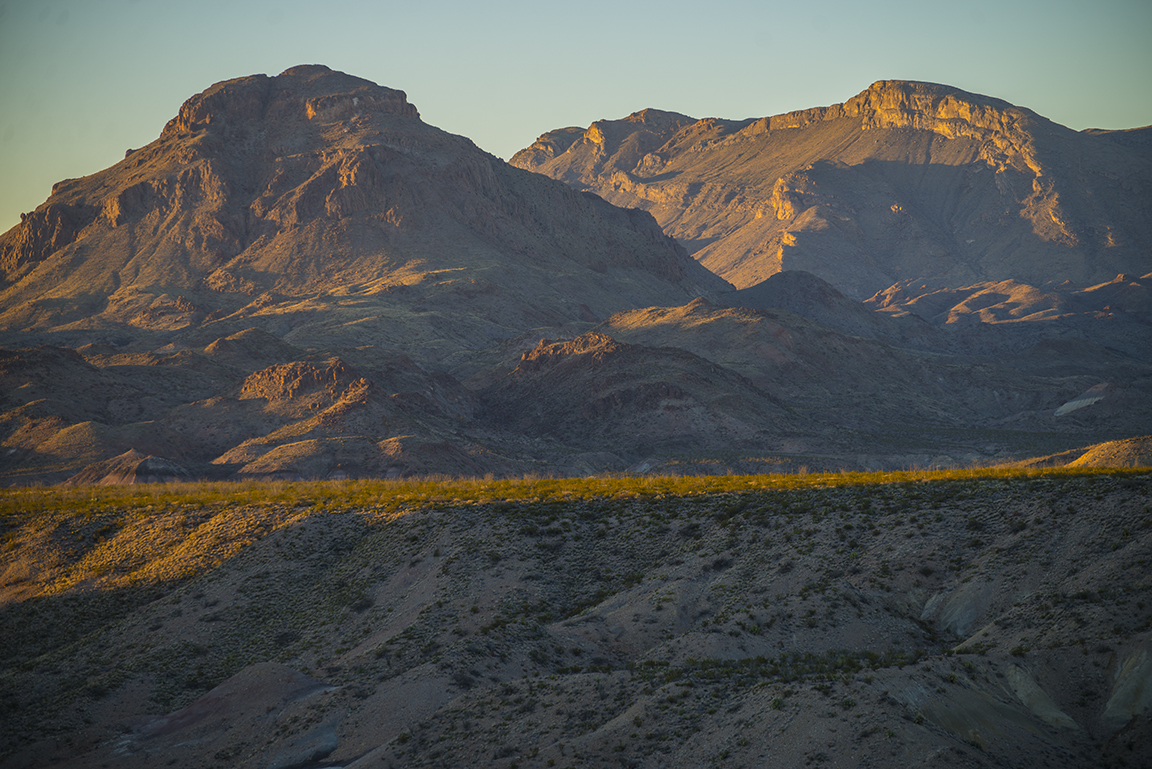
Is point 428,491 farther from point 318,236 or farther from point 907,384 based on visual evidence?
point 318,236

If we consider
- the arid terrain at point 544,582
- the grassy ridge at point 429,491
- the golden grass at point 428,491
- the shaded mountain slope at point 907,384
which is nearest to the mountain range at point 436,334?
the shaded mountain slope at point 907,384

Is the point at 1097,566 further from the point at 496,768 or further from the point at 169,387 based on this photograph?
the point at 169,387

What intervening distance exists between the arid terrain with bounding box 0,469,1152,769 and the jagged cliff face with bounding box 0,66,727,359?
91.3 meters

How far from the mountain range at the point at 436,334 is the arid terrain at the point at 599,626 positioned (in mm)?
32716

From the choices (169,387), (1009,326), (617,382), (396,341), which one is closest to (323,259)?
(396,341)

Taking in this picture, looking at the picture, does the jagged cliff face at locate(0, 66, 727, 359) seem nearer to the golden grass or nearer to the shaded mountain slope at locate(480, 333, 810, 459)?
the shaded mountain slope at locate(480, 333, 810, 459)

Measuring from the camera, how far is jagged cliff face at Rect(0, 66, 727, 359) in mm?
135625

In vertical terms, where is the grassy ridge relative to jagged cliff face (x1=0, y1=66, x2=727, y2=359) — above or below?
below

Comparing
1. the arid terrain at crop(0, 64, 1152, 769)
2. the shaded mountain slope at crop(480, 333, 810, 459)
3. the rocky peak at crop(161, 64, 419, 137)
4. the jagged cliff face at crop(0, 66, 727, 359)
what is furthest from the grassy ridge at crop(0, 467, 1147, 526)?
the rocky peak at crop(161, 64, 419, 137)

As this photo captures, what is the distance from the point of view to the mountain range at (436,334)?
73.9m

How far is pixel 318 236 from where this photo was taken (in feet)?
506

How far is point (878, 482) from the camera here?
2852 cm

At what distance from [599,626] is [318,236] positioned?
463 ft

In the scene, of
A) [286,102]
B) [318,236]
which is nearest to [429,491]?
[318,236]
